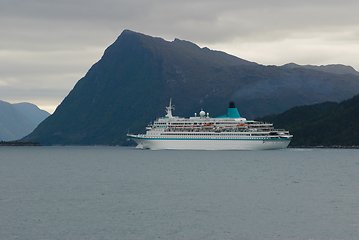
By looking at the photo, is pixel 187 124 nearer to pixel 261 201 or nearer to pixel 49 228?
pixel 261 201

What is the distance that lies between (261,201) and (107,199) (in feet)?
53.4

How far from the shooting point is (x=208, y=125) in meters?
184

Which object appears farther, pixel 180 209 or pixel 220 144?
pixel 220 144

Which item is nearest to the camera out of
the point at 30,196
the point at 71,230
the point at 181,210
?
the point at 71,230

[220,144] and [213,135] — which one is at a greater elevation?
[213,135]

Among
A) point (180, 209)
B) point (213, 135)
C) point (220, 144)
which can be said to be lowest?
point (180, 209)

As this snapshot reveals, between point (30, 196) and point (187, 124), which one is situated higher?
point (187, 124)

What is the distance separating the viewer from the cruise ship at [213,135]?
178125 millimetres

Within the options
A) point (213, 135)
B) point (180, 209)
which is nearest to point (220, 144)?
point (213, 135)

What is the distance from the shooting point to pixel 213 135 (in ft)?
589

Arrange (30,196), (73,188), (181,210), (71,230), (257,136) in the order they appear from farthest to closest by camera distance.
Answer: (257,136)
(73,188)
(30,196)
(181,210)
(71,230)

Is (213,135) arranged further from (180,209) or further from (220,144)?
(180,209)

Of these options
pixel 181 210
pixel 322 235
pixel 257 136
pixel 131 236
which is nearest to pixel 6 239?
pixel 131 236

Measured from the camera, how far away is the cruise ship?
584 ft
